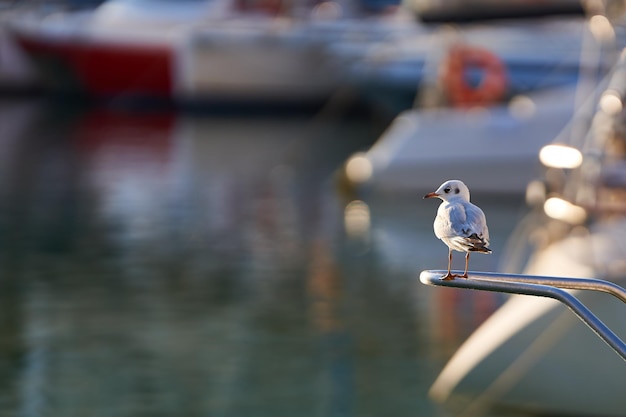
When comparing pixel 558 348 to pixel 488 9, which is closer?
pixel 558 348

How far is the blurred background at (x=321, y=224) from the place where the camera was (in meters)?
7.03

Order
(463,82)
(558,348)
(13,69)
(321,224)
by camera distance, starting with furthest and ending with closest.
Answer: (13,69) < (463,82) < (321,224) < (558,348)

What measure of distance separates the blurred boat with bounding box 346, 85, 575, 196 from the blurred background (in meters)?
0.02

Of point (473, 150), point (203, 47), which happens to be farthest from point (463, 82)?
point (203, 47)

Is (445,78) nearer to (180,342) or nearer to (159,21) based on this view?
(180,342)

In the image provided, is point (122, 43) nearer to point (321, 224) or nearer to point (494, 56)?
point (494, 56)

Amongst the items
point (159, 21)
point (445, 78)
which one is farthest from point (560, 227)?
point (159, 21)

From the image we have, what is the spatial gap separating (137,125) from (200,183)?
821 centimetres

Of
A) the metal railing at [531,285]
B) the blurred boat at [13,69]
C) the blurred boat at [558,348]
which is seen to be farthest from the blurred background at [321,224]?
the blurred boat at [13,69]

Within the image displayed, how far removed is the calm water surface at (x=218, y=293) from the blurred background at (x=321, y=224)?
26 mm

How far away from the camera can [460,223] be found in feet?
8.66

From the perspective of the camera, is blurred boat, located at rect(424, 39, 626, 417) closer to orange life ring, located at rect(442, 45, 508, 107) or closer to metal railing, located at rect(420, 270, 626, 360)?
metal railing, located at rect(420, 270, 626, 360)

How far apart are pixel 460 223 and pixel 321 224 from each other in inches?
407

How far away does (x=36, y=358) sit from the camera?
8.12 meters
